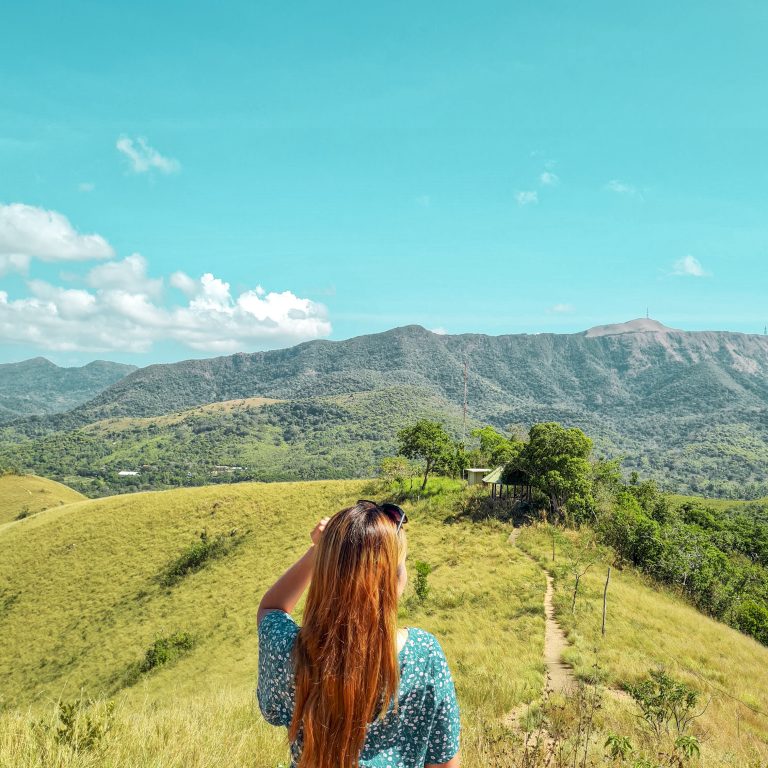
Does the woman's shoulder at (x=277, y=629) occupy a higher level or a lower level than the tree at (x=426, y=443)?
higher

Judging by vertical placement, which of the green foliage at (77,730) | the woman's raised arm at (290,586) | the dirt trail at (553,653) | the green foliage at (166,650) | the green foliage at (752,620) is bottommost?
the green foliage at (166,650)

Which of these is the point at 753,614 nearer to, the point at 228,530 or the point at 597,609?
the point at 597,609

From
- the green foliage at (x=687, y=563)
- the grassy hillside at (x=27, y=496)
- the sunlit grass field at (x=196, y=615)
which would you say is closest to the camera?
the sunlit grass field at (x=196, y=615)

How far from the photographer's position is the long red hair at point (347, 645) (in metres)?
1.75

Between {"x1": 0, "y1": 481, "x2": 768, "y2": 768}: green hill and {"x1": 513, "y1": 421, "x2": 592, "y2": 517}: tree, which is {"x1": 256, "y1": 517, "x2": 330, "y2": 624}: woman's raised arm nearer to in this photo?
{"x1": 0, "y1": 481, "x2": 768, "y2": 768}: green hill

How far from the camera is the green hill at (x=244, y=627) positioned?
16.6ft

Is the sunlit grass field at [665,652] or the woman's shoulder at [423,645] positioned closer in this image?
the woman's shoulder at [423,645]

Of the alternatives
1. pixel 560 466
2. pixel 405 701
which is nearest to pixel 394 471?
pixel 560 466

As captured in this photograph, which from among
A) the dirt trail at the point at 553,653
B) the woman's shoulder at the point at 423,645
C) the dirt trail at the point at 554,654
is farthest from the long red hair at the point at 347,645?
the dirt trail at the point at 554,654

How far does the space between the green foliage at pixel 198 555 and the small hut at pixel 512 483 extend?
1932 cm

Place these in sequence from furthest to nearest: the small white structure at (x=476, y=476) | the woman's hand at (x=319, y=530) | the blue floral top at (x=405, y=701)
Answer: the small white structure at (x=476, y=476) < the woman's hand at (x=319, y=530) < the blue floral top at (x=405, y=701)

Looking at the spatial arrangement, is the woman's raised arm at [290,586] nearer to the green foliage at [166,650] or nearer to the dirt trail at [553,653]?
the dirt trail at [553,653]

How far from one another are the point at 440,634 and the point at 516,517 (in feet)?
54.3

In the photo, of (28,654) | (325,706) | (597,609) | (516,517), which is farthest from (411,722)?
(28,654)
